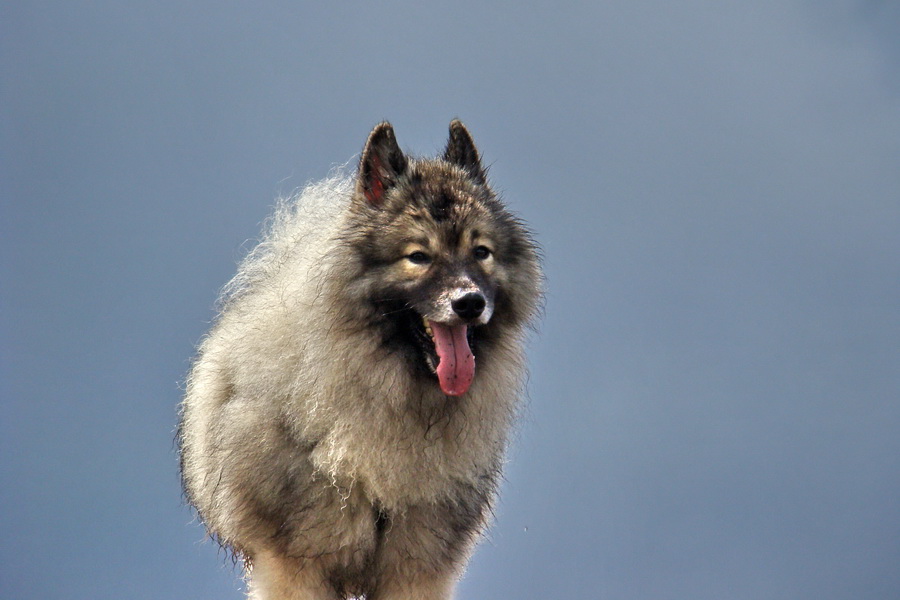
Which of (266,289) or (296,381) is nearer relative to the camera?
(296,381)

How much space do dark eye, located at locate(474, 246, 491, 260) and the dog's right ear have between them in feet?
1.92

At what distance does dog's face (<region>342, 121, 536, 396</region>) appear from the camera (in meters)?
5.19

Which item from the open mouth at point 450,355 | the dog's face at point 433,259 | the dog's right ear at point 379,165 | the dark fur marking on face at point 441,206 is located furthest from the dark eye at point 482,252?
the dog's right ear at point 379,165

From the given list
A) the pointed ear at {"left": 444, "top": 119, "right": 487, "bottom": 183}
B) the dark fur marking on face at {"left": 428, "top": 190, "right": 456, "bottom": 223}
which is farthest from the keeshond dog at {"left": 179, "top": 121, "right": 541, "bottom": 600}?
the pointed ear at {"left": 444, "top": 119, "right": 487, "bottom": 183}

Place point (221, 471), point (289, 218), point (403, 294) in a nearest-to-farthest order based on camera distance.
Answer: point (403, 294) < point (221, 471) < point (289, 218)

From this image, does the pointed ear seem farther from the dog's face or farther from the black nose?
the black nose

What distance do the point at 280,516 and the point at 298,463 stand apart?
306 mm

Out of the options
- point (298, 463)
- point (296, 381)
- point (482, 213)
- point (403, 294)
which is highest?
point (482, 213)

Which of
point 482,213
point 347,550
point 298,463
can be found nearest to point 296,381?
point 298,463

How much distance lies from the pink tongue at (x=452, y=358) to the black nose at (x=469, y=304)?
7.5 inches

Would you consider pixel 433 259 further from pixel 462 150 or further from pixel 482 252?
pixel 462 150

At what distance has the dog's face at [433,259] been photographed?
519cm

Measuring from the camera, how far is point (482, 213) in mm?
5527

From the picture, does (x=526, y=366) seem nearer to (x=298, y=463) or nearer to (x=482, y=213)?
(x=482, y=213)
